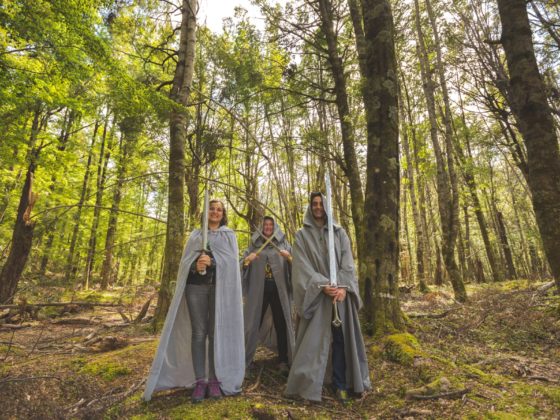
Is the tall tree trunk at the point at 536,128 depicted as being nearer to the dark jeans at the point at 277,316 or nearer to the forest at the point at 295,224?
the forest at the point at 295,224

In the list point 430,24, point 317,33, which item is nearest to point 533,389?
point 317,33

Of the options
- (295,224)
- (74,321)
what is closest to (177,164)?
(295,224)

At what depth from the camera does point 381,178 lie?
4848 millimetres

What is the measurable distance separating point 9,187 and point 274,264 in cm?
1550

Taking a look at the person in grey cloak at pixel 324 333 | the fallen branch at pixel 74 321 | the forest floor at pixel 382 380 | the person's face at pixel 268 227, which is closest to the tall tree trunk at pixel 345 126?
the forest floor at pixel 382 380

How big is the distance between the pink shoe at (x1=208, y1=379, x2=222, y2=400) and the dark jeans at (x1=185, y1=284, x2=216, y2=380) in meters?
0.05

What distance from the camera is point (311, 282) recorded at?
347cm

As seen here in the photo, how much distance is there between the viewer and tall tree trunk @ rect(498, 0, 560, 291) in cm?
449

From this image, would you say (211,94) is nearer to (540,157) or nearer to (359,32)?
(359,32)

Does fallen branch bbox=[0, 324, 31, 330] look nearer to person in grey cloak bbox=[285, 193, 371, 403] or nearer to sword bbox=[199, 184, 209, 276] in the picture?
sword bbox=[199, 184, 209, 276]

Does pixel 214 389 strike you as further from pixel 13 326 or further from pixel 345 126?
pixel 13 326

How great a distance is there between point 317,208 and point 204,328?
5.99 feet

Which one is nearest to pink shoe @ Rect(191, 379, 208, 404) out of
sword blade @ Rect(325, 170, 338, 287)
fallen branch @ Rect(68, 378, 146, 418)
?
fallen branch @ Rect(68, 378, 146, 418)

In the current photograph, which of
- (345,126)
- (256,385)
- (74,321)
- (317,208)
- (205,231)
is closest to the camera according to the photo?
(205,231)
